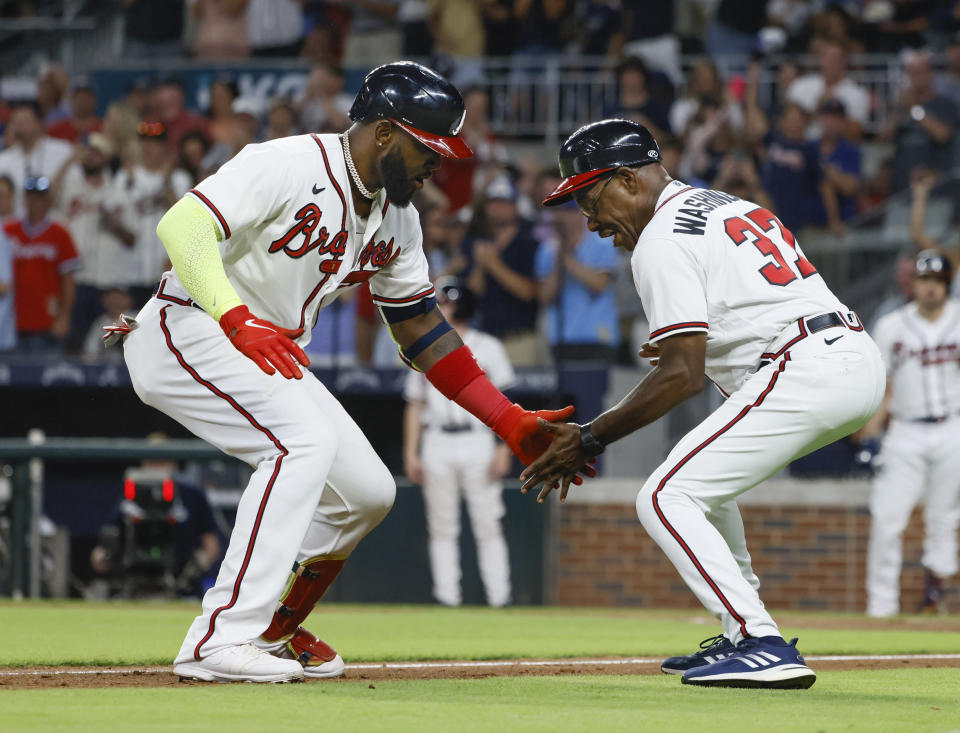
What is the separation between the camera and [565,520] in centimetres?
1130

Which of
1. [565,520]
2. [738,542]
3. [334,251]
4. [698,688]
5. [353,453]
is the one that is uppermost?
[334,251]

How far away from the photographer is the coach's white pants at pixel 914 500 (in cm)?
992

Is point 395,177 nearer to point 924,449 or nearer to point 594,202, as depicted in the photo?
point 594,202

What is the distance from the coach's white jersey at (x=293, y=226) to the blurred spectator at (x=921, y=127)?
8.12 m

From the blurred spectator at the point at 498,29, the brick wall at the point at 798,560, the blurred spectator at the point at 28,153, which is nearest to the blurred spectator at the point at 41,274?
the blurred spectator at the point at 28,153

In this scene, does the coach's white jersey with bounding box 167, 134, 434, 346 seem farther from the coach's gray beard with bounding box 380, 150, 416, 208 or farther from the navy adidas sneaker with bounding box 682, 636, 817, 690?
the navy adidas sneaker with bounding box 682, 636, 817, 690

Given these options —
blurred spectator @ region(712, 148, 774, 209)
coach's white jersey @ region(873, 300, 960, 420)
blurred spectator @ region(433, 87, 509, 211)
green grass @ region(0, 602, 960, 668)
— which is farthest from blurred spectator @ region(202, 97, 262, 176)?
coach's white jersey @ region(873, 300, 960, 420)

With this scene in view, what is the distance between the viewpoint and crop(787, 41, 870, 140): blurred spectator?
43.9ft

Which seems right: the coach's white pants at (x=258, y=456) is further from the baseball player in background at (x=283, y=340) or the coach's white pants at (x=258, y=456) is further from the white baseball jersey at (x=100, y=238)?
the white baseball jersey at (x=100, y=238)

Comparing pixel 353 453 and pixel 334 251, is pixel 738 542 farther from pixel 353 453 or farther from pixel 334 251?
pixel 334 251

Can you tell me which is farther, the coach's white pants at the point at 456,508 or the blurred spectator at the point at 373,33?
the blurred spectator at the point at 373,33

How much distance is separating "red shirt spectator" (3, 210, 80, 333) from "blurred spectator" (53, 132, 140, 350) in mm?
156

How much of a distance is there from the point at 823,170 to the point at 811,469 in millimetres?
2852

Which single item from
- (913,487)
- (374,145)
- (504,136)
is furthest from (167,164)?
(374,145)
